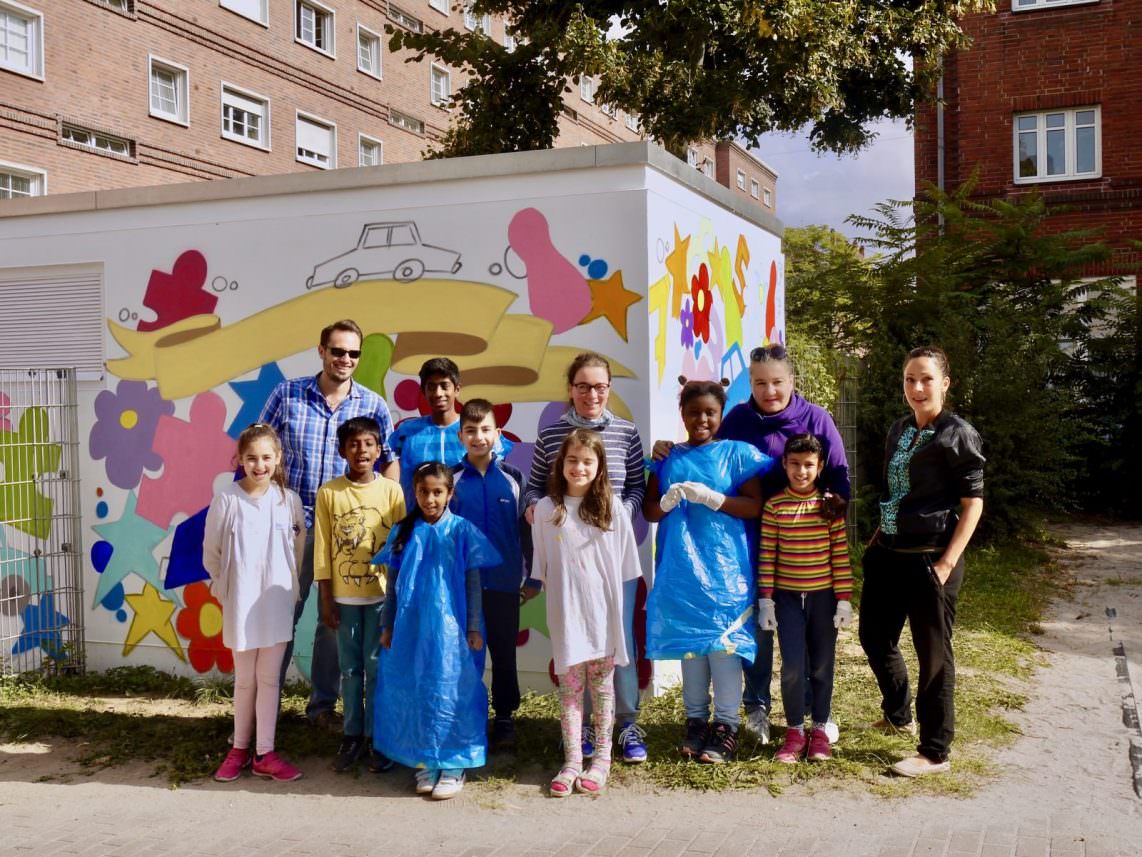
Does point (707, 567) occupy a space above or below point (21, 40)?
below

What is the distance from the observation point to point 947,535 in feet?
15.8

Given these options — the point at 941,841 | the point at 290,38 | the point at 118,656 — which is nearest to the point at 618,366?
the point at 941,841

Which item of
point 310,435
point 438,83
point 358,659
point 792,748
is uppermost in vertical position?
point 438,83

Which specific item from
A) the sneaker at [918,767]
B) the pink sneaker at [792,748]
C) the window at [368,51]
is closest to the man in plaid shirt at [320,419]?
the pink sneaker at [792,748]

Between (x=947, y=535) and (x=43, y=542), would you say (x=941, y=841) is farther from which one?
(x=43, y=542)

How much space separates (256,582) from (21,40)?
2048 cm

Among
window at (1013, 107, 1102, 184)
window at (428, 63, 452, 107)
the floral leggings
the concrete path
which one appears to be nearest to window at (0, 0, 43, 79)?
window at (428, 63, 452, 107)

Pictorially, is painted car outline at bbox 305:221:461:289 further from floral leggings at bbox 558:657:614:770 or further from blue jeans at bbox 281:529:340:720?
floral leggings at bbox 558:657:614:770

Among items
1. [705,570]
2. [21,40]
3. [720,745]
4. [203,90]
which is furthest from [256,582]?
[203,90]

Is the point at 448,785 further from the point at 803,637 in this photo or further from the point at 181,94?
the point at 181,94

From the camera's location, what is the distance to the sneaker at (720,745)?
4.95 metres

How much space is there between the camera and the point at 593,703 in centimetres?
489

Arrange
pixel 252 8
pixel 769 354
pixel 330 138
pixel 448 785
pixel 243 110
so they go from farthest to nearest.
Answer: pixel 330 138, pixel 252 8, pixel 243 110, pixel 769 354, pixel 448 785

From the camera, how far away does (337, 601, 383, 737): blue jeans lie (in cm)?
511
